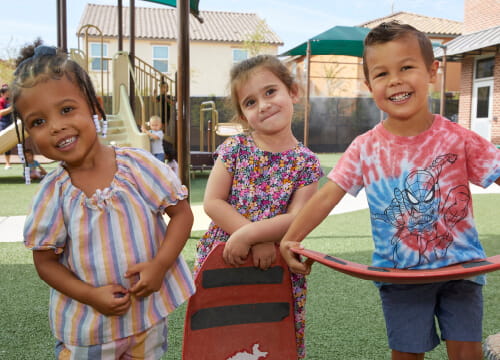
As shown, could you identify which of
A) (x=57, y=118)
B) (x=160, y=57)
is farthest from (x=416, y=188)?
(x=160, y=57)

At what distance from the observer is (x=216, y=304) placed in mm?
1633

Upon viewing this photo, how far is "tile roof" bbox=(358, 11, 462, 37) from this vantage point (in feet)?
91.1

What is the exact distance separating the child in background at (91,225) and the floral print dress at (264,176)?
13.0 inches

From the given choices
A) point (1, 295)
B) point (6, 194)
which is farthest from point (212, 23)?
point (1, 295)

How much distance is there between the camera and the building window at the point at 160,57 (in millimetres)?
26938

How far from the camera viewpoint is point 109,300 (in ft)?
4.11

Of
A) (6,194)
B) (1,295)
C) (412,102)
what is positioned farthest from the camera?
(6,194)

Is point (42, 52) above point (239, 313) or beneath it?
above

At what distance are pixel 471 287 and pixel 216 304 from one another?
2.68 feet

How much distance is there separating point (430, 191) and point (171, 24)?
30.5 m

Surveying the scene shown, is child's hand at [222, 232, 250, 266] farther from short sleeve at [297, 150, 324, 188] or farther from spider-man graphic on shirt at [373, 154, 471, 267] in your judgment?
spider-man graphic on shirt at [373, 154, 471, 267]

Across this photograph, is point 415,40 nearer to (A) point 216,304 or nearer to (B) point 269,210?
(B) point 269,210

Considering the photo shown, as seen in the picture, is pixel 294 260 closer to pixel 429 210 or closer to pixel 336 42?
pixel 429 210

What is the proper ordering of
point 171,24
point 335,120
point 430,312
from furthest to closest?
point 171,24 < point 335,120 < point 430,312
